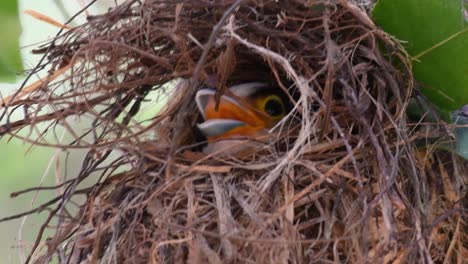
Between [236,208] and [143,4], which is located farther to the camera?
[143,4]

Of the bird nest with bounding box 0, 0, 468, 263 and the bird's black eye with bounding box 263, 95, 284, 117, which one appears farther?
the bird's black eye with bounding box 263, 95, 284, 117

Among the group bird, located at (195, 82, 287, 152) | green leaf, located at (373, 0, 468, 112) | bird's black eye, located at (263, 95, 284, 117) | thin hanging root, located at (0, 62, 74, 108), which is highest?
thin hanging root, located at (0, 62, 74, 108)

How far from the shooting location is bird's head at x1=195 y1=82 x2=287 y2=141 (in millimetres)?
836

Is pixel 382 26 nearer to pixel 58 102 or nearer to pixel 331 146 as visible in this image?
pixel 331 146

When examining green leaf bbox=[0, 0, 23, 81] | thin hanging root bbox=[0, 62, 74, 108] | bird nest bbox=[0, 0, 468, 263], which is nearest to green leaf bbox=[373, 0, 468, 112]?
bird nest bbox=[0, 0, 468, 263]

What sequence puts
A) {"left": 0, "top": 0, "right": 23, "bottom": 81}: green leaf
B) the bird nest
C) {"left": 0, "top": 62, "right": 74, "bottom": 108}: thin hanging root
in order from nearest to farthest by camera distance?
the bird nest
{"left": 0, "top": 62, "right": 74, "bottom": 108}: thin hanging root
{"left": 0, "top": 0, "right": 23, "bottom": 81}: green leaf

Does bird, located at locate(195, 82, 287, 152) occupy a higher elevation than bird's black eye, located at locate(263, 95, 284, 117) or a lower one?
higher

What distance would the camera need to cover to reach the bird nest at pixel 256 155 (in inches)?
24.6

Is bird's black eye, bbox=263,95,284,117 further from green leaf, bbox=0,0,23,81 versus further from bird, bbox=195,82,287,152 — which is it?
green leaf, bbox=0,0,23,81

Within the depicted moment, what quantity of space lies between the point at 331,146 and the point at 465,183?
15 centimetres

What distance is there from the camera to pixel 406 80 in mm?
718

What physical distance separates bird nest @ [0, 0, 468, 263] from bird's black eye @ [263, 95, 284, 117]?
8cm

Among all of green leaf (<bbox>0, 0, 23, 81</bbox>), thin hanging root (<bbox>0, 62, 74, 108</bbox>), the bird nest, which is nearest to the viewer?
the bird nest

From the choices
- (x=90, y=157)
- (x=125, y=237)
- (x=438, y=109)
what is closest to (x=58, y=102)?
(x=90, y=157)
